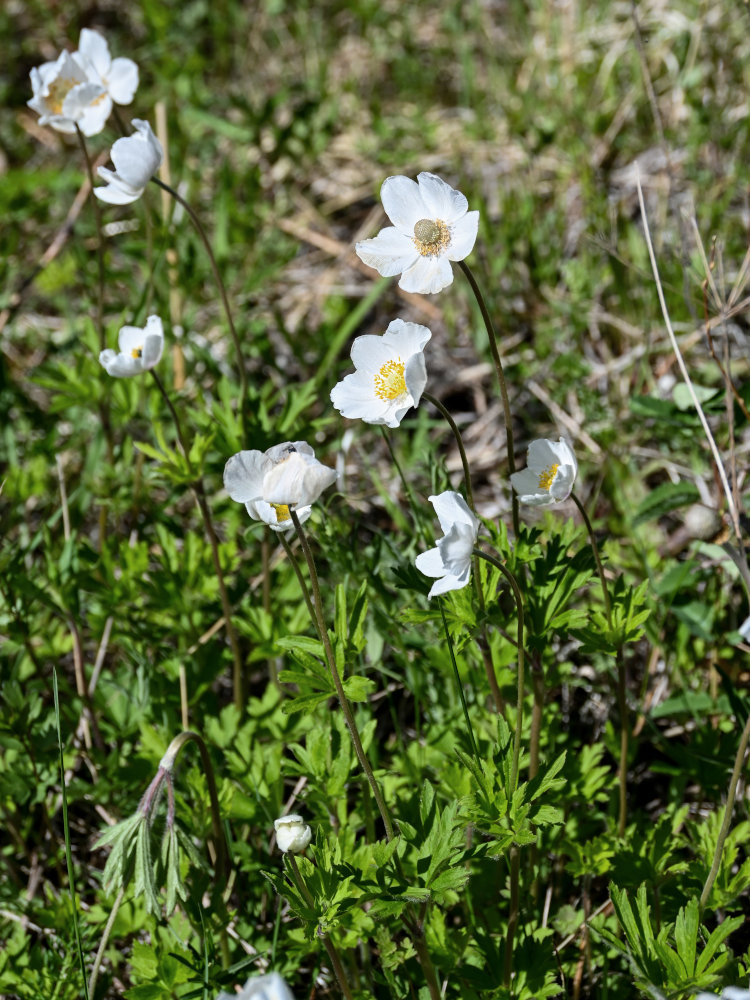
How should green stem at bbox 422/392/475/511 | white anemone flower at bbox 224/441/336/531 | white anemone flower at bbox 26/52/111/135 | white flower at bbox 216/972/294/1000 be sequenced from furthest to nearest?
white anemone flower at bbox 26/52/111/135 < green stem at bbox 422/392/475/511 < white anemone flower at bbox 224/441/336/531 < white flower at bbox 216/972/294/1000

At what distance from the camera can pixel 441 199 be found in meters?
2.04

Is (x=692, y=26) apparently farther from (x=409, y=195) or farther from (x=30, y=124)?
(x=30, y=124)

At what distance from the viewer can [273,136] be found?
5.15 m

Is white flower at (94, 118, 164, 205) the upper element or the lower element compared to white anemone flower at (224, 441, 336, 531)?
upper

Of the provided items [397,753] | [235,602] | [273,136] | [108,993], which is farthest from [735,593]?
[273,136]

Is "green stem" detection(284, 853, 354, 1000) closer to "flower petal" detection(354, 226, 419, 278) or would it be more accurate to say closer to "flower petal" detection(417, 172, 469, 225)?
"flower petal" detection(354, 226, 419, 278)

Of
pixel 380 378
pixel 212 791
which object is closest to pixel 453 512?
pixel 380 378

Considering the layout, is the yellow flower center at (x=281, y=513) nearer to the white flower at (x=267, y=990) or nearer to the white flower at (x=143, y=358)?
the white flower at (x=143, y=358)

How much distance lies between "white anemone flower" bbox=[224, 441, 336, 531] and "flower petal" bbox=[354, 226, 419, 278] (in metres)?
0.55

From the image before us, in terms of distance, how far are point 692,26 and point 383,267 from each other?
320cm

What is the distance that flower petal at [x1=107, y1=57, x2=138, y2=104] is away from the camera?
10.2ft

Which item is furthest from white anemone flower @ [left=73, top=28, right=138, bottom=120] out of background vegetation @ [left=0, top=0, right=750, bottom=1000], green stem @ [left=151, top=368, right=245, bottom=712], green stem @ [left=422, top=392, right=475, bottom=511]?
→ green stem @ [left=422, top=392, right=475, bottom=511]

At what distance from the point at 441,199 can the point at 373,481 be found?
4.89 ft

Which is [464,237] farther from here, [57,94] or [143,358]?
[57,94]
